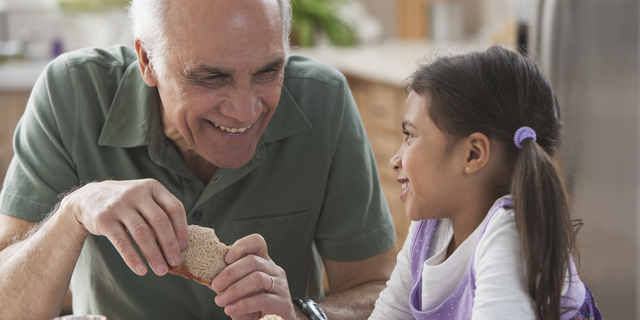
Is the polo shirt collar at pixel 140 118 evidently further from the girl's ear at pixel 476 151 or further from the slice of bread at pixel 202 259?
the girl's ear at pixel 476 151

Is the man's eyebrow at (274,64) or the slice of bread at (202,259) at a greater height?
the man's eyebrow at (274,64)

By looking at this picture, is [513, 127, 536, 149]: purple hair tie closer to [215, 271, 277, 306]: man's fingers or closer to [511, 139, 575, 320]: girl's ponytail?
[511, 139, 575, 320]: girl's ponytail

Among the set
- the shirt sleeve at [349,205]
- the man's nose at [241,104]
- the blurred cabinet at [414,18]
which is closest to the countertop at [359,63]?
the blurred cabinet at [414,18]

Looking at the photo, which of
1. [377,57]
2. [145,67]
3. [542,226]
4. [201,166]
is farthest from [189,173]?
[377,57]

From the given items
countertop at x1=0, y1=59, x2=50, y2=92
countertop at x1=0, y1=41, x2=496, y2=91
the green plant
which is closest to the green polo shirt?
countertop at x1=0, y1=41, x2=496, y2=91

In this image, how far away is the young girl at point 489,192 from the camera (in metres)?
0.82

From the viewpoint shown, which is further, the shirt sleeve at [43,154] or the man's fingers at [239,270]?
the shirt sleeve at [43,154]

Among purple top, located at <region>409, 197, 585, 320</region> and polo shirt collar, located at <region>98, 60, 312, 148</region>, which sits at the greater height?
polo shirt collar, located at <region>98, 60, 312, 148</region>

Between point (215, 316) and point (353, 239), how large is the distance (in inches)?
13.8

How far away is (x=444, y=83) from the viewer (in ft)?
3.19

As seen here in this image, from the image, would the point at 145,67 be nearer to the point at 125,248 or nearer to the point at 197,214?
the point at 197,214

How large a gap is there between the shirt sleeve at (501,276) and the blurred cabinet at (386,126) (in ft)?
7.30

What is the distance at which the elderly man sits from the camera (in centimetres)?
107

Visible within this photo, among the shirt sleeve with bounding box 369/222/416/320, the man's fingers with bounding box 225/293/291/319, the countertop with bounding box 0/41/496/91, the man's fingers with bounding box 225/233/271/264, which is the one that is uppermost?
the man's fingers with bounding box 225/233/271/264
